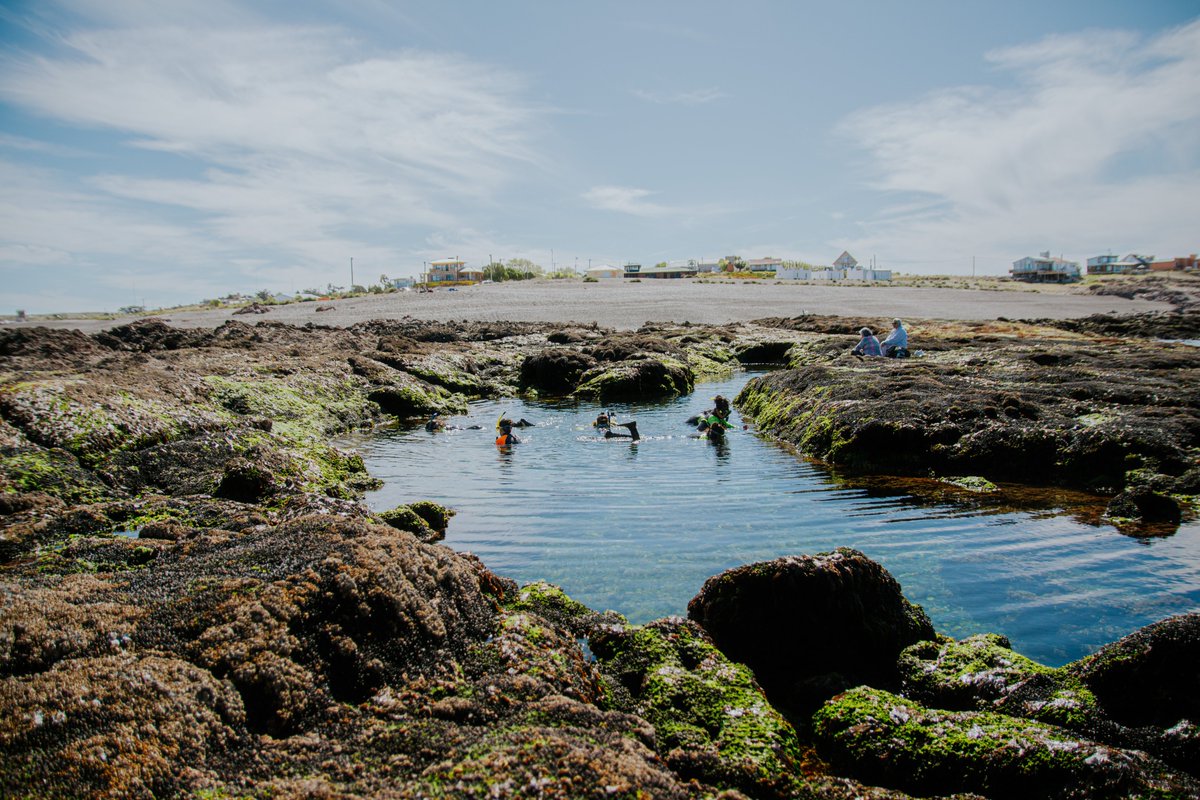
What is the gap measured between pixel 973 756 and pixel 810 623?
1.71 meters

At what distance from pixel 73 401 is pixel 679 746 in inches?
423

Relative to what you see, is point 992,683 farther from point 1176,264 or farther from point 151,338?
point 1176,264

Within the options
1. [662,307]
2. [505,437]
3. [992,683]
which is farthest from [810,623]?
[662,307]

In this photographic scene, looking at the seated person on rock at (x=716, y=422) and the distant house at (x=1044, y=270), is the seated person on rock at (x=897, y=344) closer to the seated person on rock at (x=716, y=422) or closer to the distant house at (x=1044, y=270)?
the seated person on rock at (x=716, y=422)

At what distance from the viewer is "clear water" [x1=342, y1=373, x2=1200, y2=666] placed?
22.8 ft

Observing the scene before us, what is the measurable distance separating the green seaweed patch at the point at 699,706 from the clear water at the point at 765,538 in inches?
55.9

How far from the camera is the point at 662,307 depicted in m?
59.5

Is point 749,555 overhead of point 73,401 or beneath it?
beneath

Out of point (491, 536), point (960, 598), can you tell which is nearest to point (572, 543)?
point (491, 536)

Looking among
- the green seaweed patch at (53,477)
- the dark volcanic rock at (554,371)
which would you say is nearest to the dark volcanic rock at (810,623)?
the green seaweed patch at (53,477)

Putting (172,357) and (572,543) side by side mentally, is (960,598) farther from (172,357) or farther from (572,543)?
(172,357)

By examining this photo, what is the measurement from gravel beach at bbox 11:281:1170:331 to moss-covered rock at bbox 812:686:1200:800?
43.3 metres

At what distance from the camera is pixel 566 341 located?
117 feet

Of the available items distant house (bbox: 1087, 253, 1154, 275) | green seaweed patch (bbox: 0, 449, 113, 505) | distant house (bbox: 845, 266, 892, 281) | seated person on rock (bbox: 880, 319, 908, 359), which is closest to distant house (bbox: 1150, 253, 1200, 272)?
distant house (bbox: 1087, 253, 1154, 275)
